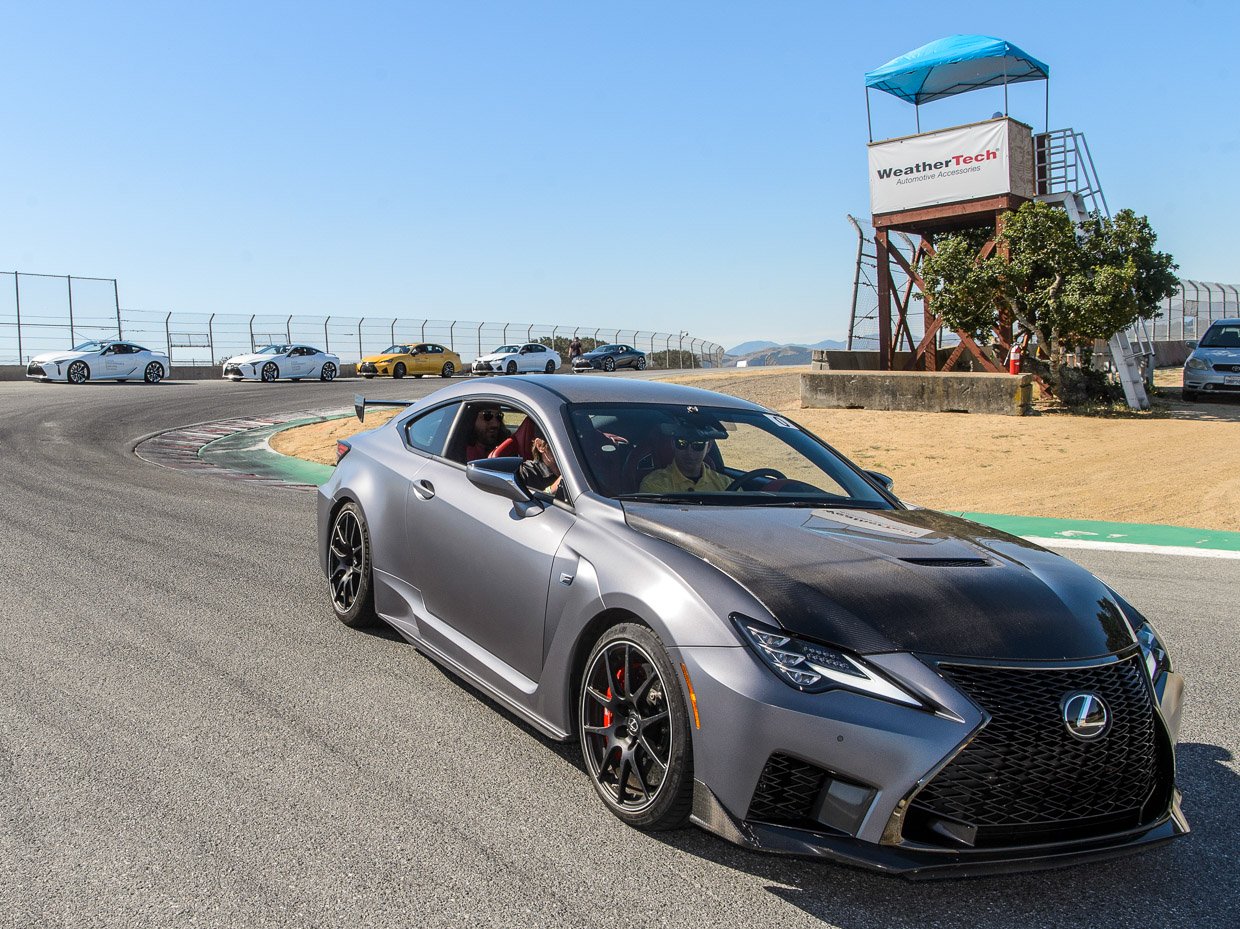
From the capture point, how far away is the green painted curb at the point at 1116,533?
9.36 meters

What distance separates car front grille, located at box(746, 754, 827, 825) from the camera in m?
3.03

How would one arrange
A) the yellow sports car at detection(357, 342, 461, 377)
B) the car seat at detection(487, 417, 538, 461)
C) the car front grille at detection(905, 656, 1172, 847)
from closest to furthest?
the car front grille at detection(905, 656, 1172, 847) → the car seat at detection(487, 417, 538, 461) → the yellow sports car at detection(357, 342, 461, 377)

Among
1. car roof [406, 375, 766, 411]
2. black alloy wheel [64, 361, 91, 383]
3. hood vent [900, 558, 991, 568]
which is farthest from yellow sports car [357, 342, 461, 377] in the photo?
hood vent [900, 558, 991, 568]

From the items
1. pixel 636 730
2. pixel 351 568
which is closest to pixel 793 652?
pixel 636 730

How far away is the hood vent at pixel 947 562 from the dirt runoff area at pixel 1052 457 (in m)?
→ 8.00

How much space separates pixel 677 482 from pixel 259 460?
41.0 ft

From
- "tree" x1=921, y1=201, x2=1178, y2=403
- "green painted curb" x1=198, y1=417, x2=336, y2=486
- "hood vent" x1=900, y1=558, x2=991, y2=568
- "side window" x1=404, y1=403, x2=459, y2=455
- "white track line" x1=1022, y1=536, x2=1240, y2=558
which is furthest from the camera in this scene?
"tree" x1=921, y1=201, x2=1178, y2=403

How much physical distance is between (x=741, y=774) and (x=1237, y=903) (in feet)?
4.82

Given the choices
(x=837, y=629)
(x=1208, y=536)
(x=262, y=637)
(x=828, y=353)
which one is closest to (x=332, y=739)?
(x=262, y=637)

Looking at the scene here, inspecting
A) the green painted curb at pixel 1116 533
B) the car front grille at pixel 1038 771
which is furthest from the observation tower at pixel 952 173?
the car front grille at pixel 1038 771

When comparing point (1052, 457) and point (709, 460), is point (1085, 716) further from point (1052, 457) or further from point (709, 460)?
point (1052, 457)

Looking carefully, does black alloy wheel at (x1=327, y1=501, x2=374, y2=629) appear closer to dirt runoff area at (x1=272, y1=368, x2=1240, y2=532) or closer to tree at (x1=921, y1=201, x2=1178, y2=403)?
dirt runoff area at (x1=272, y1=368, x2=1240, y2=532)

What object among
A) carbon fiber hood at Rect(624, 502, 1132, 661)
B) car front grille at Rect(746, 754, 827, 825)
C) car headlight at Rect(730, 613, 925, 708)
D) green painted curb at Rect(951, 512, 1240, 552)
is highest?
carbon fiber hood at Rect(624, 502, 1132, 661)

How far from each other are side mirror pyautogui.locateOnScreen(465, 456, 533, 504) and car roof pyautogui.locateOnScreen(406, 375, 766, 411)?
502mm
